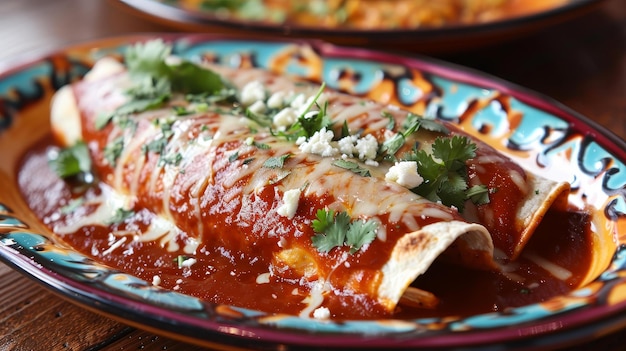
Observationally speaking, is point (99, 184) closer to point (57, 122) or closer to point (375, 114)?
point (57, 122)

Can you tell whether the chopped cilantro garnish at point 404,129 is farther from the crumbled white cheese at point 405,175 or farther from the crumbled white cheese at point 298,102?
the crumbled white cheese at point 298,102

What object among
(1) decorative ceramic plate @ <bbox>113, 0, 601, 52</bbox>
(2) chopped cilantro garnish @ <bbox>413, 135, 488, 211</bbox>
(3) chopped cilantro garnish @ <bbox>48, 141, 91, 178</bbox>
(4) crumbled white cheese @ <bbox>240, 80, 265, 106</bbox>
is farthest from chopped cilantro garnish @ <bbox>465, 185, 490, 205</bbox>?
(3) chopped cilantro garnish @ <bbox>48, 141, 91, 178</bbox>

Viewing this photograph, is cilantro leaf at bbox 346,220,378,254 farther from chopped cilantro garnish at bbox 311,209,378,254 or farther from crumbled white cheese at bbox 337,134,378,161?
crumbled white cheese at bbox 337,134,378,161

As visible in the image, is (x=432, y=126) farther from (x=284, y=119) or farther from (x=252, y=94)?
(x=252, y=94)

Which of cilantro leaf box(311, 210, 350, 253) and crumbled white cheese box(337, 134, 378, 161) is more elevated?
crumbled white cheese box(337, 134, 378, 161)

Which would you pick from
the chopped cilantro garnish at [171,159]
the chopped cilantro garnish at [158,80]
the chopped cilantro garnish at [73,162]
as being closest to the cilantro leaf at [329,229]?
the chopped cilantro garnish at [171,159]

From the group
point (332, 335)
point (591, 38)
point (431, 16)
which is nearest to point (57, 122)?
point (332, 335)
